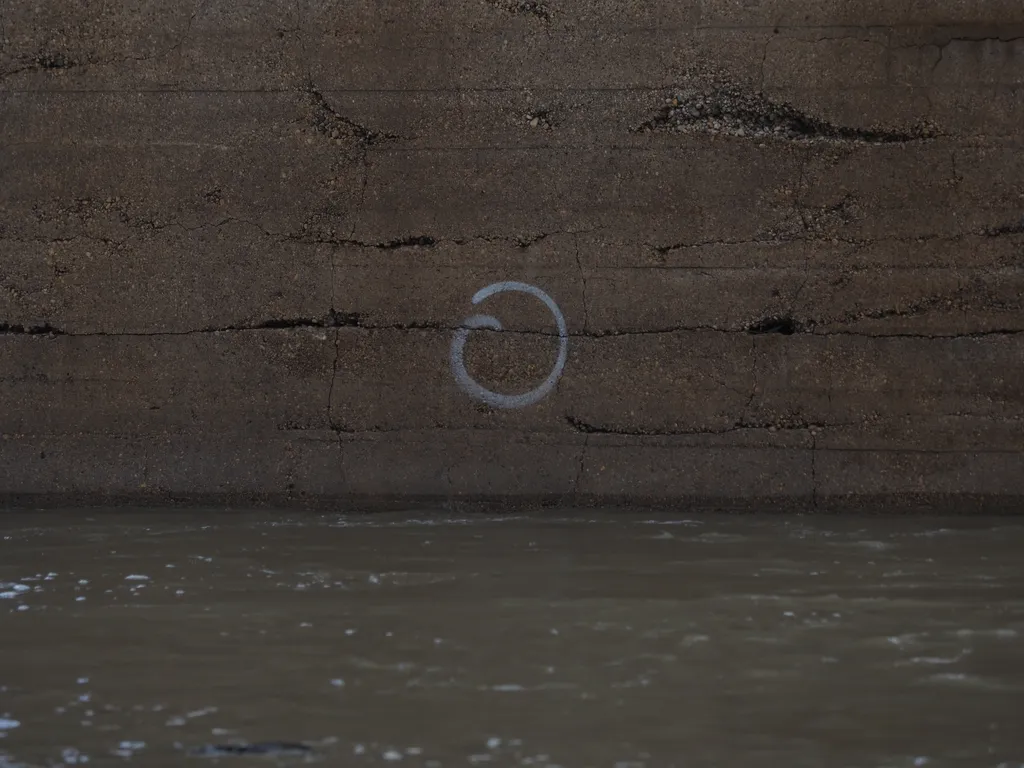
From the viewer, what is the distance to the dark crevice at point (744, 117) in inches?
149

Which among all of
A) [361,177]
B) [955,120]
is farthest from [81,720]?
[955,120]

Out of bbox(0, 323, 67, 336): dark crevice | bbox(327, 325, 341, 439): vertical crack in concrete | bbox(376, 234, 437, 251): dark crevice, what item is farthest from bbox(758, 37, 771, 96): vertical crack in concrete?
bbox(0, 323, 67, 336): dark crevice

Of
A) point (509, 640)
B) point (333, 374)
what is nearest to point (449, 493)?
point (333, 374)

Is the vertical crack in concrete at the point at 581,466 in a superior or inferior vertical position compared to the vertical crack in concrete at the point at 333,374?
inferior

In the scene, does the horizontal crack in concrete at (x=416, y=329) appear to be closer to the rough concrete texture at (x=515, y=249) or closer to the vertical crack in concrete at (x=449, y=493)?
the rough concrete texture at (x=515, y=249)

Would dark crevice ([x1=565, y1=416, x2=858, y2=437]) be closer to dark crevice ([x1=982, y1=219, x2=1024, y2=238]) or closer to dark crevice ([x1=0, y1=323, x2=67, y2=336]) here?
dark crevice ([x1=982, y1=219, x2=1024, y2=238])

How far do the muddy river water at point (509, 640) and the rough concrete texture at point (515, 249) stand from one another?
26 cm

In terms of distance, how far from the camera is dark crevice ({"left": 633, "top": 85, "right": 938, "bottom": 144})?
3789mm

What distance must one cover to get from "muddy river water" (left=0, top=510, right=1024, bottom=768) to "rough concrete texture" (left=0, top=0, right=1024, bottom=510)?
255 mm

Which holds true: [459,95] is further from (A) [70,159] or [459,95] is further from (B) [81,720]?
(B) [81,720]

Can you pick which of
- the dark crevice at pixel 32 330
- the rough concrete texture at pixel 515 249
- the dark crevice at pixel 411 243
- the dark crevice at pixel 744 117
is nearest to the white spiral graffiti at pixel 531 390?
the rough concrete texture at pixel 515 249

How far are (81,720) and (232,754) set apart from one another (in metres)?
0.37

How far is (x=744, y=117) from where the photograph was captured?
149 inches

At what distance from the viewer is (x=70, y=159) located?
3.91 metres
